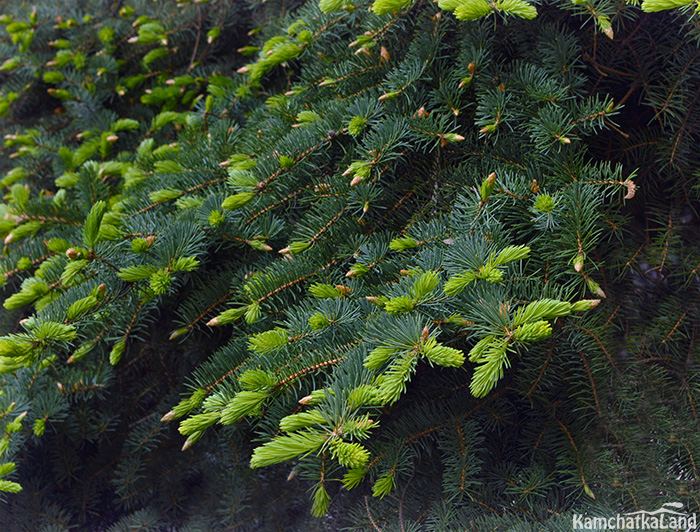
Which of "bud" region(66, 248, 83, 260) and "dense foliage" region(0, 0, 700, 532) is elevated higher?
"bud" region(66, 248, 83, 260)

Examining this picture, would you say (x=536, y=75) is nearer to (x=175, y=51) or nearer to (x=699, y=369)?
(x=699, y=369)

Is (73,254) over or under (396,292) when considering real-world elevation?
over

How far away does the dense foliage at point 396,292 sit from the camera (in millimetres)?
653

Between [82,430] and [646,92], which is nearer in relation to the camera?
[646,92]

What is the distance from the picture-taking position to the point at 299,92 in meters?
0.96

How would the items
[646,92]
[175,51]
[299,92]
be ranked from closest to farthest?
[646,92] → [299,92] → [175,51]

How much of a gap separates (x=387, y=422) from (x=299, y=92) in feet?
2.06

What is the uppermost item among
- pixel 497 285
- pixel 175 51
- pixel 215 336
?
pixel 175 51

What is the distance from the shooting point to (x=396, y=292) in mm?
658

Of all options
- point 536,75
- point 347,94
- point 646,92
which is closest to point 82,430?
point 347,94

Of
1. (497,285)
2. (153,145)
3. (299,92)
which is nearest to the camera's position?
(497,285)

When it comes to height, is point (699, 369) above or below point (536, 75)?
below

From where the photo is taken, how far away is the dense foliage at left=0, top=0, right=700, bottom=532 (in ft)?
2.14

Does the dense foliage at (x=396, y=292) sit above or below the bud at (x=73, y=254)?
below
